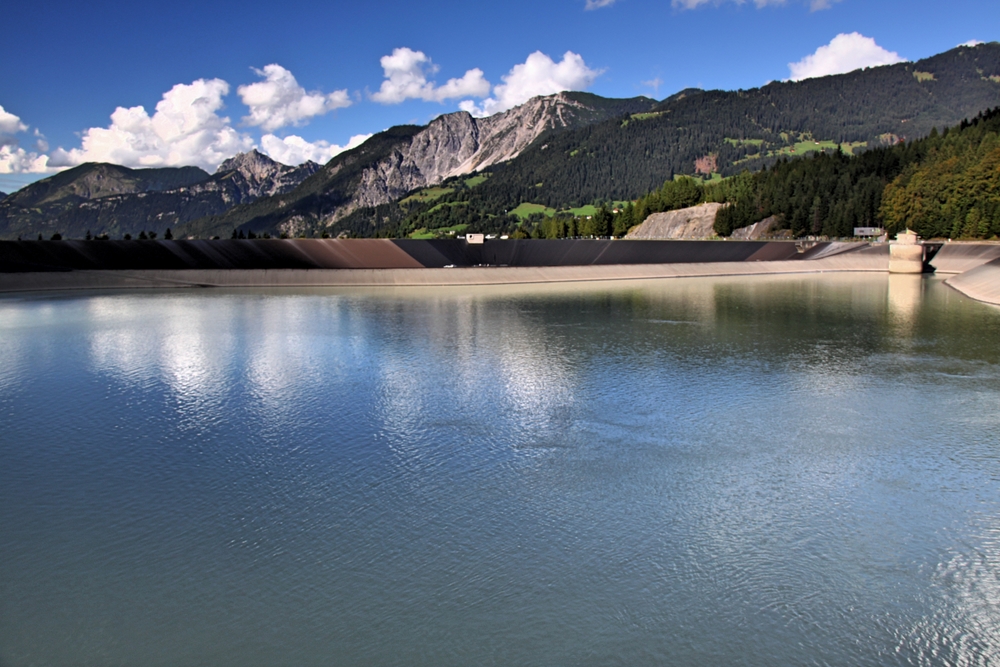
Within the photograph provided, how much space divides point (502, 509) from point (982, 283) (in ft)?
168

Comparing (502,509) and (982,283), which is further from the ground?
(982,283)

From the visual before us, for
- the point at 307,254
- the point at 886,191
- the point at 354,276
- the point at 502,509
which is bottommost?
the point at 502,509

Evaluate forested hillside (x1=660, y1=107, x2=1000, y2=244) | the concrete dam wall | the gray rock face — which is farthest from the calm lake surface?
the gray rock face

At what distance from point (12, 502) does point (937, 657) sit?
13.3 meters

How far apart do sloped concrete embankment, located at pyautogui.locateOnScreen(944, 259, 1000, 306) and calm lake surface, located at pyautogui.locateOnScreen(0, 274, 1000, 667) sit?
24.6m

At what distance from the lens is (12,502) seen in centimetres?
1152

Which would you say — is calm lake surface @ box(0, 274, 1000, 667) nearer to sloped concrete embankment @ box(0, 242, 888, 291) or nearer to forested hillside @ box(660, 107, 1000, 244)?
sloped concrete embankment @ box(0, 242, 888, 291)

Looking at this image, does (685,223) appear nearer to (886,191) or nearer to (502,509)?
(886,191)

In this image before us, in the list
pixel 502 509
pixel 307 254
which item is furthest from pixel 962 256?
pixel 502 509

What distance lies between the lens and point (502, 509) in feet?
→ 35.8

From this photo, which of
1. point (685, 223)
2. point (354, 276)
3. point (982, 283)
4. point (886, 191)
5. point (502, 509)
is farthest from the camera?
point (685, 223)

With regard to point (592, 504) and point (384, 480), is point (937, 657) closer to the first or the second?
point (592, 504)

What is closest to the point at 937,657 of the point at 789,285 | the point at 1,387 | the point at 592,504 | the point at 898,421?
the point at 592,504

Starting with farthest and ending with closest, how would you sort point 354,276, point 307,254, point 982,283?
1. point 307,254
2. point 354,276
3. point 982,283
